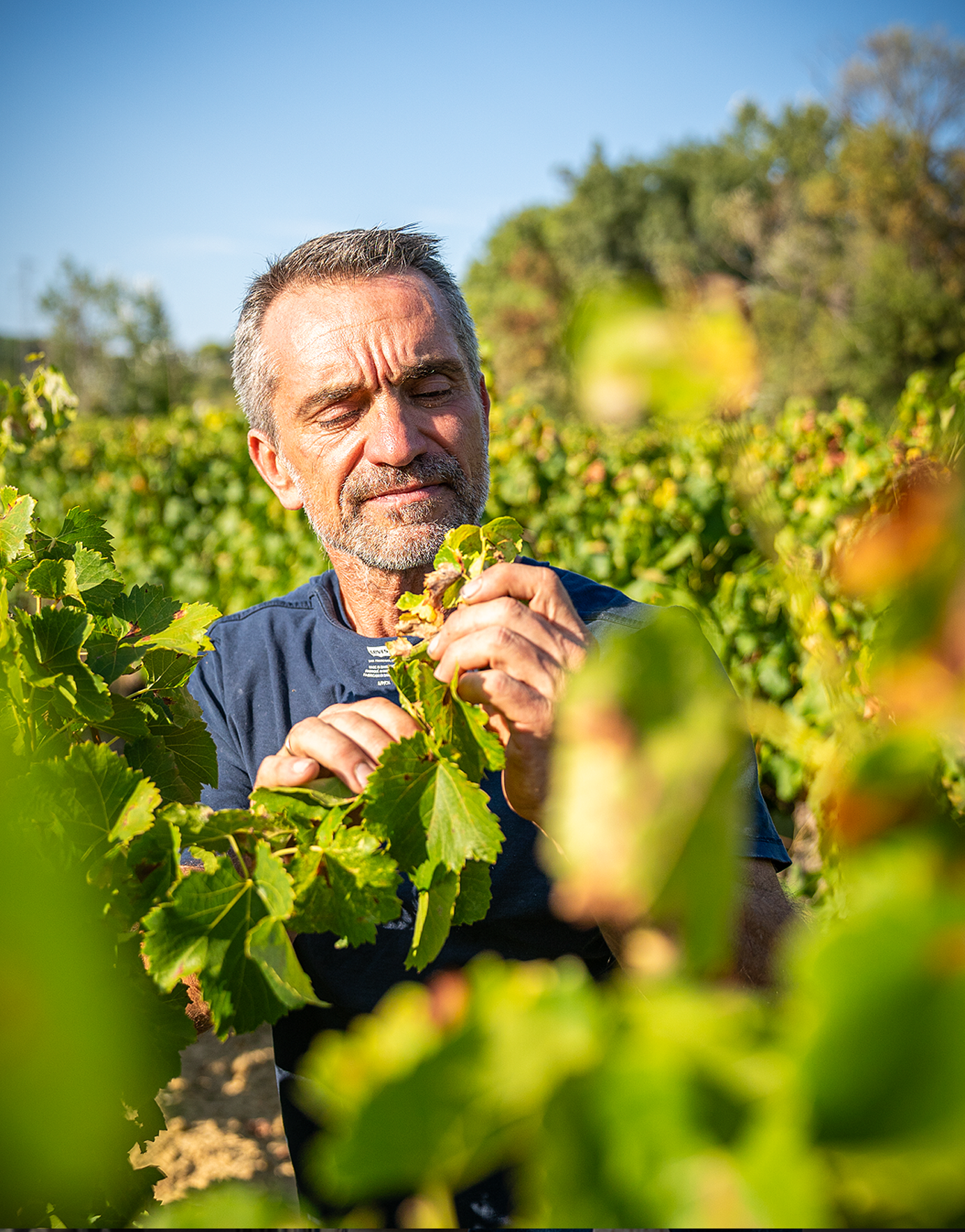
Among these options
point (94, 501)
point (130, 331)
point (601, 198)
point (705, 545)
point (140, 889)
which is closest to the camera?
point (140, 889)

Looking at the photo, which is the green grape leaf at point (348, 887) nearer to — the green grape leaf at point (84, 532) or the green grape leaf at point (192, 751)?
the green grape leaf at point (192, 751)

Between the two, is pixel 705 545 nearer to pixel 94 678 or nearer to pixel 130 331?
pixel 94 678

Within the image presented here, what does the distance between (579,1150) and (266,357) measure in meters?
1.94

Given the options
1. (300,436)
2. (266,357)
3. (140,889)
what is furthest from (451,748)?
(266,357)

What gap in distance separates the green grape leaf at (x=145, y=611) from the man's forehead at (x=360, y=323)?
973 mm

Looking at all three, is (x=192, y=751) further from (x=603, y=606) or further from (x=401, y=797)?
(x=603, y=606)

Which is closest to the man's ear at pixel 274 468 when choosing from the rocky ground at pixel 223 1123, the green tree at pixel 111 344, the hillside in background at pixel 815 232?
the rocky ground at pixel 223 1123

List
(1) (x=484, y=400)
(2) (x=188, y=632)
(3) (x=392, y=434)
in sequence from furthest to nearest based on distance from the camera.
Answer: (1) (x=484, y=400), (3) (x=392, y=434), (2) (x=188, y=632)

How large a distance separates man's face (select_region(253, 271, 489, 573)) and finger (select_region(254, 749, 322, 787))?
0.89 metres

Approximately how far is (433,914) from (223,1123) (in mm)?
2855

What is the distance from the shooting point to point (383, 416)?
1.77 metres

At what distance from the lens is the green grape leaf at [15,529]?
880mm

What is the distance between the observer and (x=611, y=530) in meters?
4.30

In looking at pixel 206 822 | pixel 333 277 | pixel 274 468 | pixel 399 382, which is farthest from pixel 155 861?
pixel 274 468
